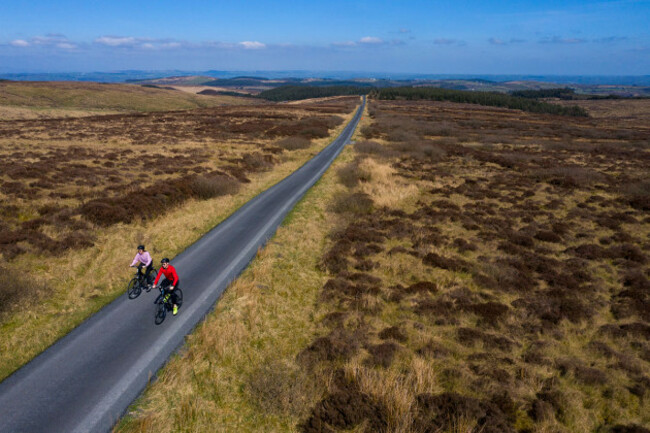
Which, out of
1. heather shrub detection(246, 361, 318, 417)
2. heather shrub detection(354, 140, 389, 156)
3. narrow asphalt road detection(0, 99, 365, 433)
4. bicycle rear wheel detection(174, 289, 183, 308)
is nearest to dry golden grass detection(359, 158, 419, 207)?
heather shrub detection(354, 140, 389, 156)

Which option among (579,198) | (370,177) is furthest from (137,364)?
(579,198)

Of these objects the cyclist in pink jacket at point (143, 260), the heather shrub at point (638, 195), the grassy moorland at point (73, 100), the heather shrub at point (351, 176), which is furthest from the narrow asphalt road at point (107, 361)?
the grassy moorland at point (73, 100)

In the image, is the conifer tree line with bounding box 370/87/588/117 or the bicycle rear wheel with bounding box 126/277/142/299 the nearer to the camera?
the bicycle rear wheel with bounding box 126/277/142/299

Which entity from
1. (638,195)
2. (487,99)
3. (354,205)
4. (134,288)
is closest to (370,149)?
(354,205)

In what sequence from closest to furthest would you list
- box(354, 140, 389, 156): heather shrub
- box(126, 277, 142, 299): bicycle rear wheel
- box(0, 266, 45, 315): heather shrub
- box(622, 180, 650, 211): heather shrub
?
box(0, 266, 45, 315): heather shrub
box(126, 277, 142, 299): bicycle rear wheel
box(622, 180, 650, 211): heather shrub
box(354, 140, 389, 156): heather shrub

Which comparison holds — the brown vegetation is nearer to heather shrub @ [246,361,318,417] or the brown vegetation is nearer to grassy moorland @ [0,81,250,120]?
heather shrub @ [246,361,318,417]

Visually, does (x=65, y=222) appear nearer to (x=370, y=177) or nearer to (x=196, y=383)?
(x=196, y=383)
